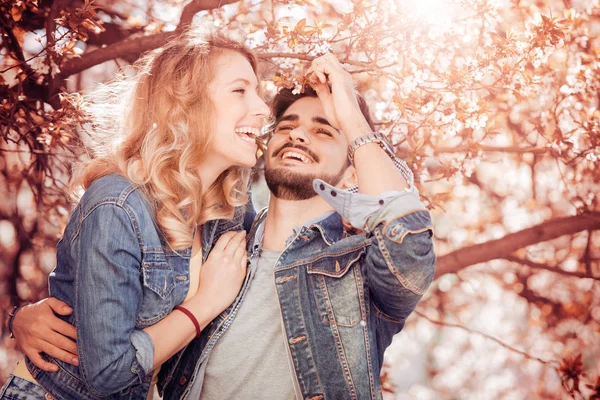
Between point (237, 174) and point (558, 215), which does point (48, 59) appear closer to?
point (237, 174)

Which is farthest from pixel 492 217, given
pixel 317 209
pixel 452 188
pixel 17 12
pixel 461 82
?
pixel 17 12

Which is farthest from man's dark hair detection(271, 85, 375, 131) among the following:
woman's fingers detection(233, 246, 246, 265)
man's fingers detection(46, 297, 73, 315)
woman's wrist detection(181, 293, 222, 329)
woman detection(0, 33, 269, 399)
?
man's fingers detection(46, 297, 73, 315)

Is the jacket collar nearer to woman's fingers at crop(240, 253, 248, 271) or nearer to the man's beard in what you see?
the man's beard

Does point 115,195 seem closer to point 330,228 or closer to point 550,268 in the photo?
point 330,228

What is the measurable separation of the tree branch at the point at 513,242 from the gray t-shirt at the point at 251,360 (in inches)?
46.4

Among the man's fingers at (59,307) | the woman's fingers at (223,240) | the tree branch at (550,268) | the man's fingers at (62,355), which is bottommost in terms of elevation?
the man's fingers at (62,355)

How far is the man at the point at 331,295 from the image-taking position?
1.57 meters

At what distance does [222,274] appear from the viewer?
70.7 inches

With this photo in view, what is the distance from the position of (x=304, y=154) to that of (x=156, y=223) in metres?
0.70

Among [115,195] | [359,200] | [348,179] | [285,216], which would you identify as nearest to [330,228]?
[285,216]

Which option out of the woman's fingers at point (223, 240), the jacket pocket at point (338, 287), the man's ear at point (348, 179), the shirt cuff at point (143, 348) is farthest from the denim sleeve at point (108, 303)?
the man's ear at point (348, 179)

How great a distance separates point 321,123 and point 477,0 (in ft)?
2.79

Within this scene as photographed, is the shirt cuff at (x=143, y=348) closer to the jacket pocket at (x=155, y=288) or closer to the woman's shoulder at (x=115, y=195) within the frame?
the jacket pocket at (x=155, y=288)

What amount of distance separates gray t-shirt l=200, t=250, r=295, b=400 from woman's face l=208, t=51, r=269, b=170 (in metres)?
0.52
